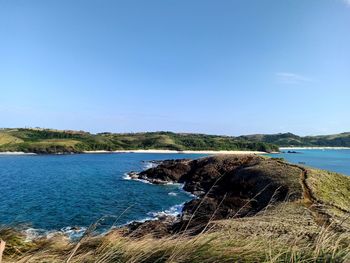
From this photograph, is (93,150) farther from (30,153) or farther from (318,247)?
(318,247)

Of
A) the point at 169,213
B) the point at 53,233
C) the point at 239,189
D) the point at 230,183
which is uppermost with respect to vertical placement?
the point at 53,233

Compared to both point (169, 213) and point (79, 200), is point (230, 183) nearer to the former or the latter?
point (169, 213)

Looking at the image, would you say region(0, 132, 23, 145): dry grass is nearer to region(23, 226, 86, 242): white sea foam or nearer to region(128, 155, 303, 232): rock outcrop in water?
region(128, 155, 303, 232): rock outcrop in water

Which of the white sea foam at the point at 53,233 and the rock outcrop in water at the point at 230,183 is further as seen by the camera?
the rock outcrop in water at the point at 230,183

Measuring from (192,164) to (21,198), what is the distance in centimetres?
3619

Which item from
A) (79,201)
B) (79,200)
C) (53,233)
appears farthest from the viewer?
(79,200)

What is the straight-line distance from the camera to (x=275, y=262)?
15.0 ft

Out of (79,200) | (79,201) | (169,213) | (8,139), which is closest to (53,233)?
(169,213)

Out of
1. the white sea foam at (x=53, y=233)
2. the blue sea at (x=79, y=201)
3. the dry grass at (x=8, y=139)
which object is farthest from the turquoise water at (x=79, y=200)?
the dry grass at (x=8, y=139)

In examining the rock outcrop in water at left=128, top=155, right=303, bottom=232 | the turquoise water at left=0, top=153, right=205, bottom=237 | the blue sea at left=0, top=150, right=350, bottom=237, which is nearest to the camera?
the rock outcrop in water at left=128, top=155, right=303, bottom=232

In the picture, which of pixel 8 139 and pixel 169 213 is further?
pixel 8 139

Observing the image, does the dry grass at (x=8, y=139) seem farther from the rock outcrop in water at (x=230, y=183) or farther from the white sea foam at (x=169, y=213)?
the white sea foam at (x=169, y=213)

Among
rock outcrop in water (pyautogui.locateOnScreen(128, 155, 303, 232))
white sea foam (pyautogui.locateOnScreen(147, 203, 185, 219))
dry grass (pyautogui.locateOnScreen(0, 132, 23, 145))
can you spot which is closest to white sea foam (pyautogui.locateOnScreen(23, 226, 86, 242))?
rock outcrop in water (pyautogui.locateOnScreen(128, 155, 303, 232))

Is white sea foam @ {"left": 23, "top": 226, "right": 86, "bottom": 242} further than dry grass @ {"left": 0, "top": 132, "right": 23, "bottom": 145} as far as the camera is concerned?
No
